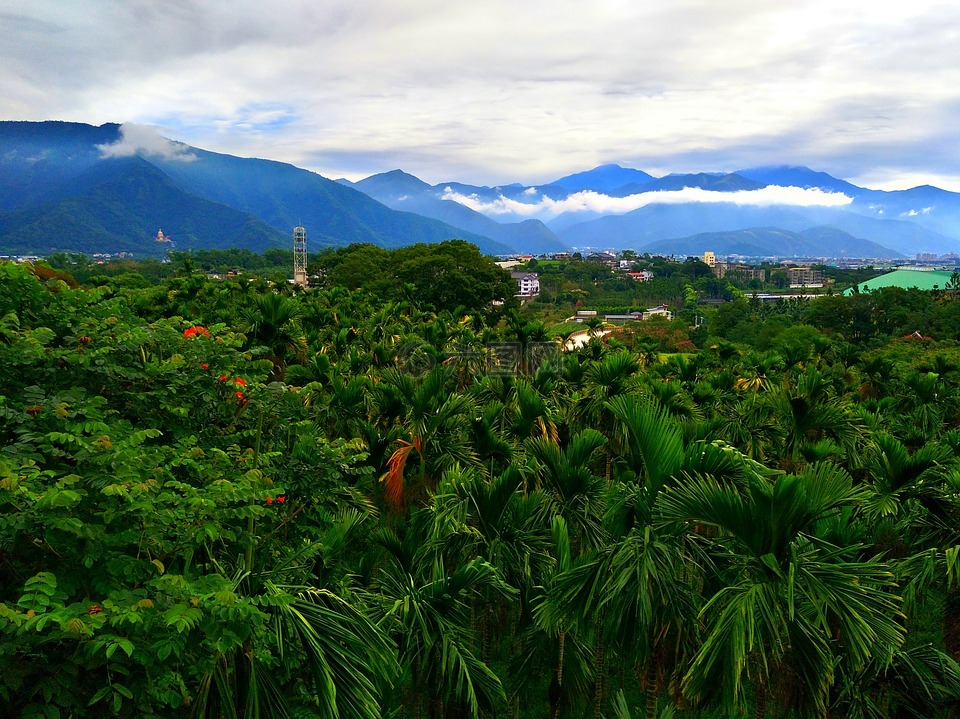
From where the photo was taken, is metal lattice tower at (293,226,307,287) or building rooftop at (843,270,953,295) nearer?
metal lattice tower at (293,226,307,287)

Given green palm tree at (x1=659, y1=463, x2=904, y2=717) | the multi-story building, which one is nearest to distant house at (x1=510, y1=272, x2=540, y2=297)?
the multi-story building

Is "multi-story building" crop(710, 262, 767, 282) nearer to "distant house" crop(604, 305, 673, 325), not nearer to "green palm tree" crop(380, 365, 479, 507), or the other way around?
"distant house" crop(604, 305, 673, 325)

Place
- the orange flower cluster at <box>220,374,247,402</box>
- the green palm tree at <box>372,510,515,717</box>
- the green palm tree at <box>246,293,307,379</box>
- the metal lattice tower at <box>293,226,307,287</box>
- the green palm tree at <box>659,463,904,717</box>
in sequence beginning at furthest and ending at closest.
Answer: the metal lattice tower at <box>293,226,307,287</box> < the green palm tree at <box>246,293,307,379</box> < the green palm tree at <box>372,510,515,717</box> < the orange flower cluster at <box>220,374,247,402</box> < the green palm tree at <box>659,463,904,717</box>

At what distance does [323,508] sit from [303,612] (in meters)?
2.10

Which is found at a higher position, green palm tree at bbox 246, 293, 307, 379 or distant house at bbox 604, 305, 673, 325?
green palm tree at bbox 246, 293, 307, 379

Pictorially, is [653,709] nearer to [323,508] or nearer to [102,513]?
[323,508]

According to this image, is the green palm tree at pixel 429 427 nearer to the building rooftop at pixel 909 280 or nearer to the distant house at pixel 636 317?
the distant house at pixel 636 317

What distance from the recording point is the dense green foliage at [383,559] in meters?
4.11

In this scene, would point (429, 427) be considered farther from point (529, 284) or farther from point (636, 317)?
point (529, 284)

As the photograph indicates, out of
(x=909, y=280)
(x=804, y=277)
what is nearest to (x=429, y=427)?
(x=909, y=280)

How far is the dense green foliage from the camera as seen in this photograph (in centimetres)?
411

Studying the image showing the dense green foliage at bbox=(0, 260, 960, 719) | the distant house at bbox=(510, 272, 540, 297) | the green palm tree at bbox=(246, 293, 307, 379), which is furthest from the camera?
the distant house at bbox=(510, 272, 540, 297)

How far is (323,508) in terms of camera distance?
6969 mm

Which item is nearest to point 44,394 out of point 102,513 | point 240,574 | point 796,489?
point 102,513
